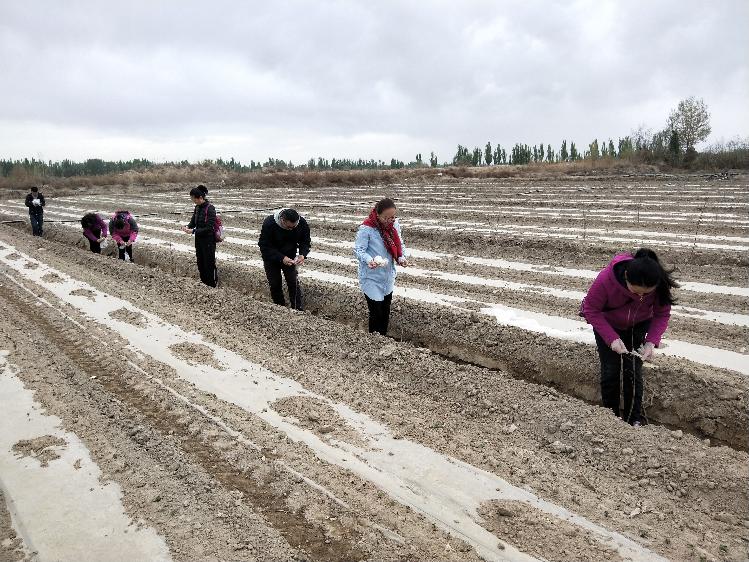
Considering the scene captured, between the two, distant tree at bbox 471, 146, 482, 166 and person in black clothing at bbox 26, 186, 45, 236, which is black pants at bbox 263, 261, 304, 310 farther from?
distant tree at bbox 471, 146, 482, 166

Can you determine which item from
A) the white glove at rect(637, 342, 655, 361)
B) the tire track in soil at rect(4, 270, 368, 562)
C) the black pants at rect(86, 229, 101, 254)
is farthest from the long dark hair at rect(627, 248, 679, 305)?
the black pants at rect(86, 229, 101, 254)

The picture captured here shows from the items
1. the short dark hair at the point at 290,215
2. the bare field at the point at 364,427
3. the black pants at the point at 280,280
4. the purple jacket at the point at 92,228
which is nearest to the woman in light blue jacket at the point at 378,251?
the bare field at the point at 364,427

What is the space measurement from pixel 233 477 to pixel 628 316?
2.72 metres

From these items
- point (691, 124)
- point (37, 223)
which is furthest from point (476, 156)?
point (37, 223)

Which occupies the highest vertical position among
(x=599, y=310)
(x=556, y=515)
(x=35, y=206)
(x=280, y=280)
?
(x=35, y=206)

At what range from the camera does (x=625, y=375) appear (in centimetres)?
389

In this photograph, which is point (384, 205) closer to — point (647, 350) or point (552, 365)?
point (552, 365)

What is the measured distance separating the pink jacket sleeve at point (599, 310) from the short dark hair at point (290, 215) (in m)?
3.32

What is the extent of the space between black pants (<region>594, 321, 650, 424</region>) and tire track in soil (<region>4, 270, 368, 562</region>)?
7.28 ft

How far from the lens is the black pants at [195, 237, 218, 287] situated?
723 cm

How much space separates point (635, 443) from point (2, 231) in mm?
16104

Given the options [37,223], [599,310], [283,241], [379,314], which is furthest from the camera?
[37,223]

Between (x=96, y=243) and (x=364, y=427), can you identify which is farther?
(x=96, y=243)

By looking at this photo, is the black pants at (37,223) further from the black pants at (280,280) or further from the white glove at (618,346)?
the white glove at (618,346)
